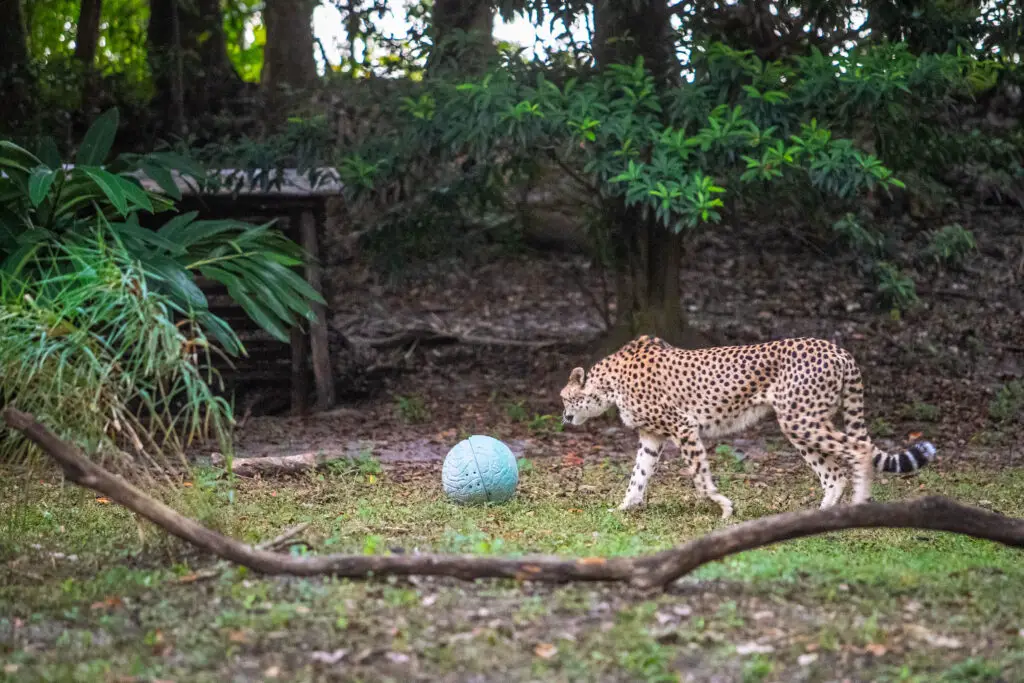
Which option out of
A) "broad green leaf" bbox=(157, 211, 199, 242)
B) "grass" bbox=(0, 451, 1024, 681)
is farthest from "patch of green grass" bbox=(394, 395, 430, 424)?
"grass" bbox=(0, 451, 1024, 681)

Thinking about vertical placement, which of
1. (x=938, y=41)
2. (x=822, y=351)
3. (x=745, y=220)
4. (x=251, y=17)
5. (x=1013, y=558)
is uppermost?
(x=251, y=17)

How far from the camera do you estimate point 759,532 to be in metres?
5.11

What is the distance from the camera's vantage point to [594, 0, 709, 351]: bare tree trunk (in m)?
10.6

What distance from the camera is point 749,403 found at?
7.73m

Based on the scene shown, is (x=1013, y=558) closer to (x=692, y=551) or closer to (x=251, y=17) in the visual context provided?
(x=692, y=551)

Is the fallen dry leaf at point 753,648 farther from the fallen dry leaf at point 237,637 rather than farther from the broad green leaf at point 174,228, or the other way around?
the broad green leaf at point 174,228

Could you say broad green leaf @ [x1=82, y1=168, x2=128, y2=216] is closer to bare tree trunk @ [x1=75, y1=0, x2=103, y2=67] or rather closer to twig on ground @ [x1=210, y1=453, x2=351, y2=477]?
twig on ground @ [x1=210, y1=453, x2=351, y2=477]

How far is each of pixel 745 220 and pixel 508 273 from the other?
11.1ft

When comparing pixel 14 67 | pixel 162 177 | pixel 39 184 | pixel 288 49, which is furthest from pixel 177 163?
pixel 288 49

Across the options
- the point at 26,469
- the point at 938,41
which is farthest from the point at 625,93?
the point at 26,469

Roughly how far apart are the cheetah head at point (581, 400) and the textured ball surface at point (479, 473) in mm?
801

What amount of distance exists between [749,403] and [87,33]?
38.6ft

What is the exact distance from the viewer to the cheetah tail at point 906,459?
6993 mm

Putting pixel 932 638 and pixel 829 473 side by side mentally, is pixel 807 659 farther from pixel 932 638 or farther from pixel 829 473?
pixel 829 473
